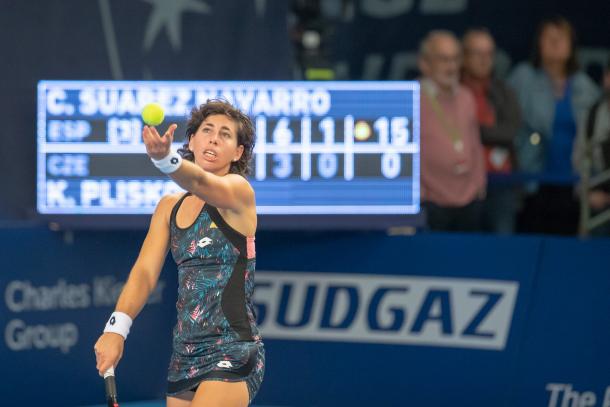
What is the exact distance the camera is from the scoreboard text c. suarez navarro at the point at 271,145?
8.40 metres

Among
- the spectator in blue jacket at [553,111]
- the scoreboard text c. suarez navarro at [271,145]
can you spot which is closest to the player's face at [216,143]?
the scoreboard text c. suarez navarro at [271,145]

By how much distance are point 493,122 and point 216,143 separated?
15.8 ft

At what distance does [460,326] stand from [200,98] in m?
2.27

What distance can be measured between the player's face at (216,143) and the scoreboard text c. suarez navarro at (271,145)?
299 centimetres

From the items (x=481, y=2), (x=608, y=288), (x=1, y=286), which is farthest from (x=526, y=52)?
(x=1, y=286)

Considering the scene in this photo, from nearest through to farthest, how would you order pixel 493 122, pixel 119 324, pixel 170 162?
pixel 170 162 < pixel 119 324 < pixel 493 122

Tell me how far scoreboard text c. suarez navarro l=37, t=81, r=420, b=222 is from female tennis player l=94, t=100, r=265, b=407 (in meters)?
3.00

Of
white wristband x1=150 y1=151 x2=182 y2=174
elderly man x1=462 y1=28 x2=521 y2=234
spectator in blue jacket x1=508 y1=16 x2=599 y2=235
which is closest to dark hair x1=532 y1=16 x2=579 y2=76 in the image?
spectator in blue jacket x1=508 y1=16 x2=599 y2=235

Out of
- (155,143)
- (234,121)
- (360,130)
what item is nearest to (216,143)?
(234,121)

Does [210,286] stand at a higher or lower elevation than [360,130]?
lower

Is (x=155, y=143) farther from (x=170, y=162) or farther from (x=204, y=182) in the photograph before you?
(x=204, y=182)

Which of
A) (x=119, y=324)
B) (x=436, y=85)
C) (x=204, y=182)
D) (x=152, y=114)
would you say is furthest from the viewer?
(x=436, y=85)

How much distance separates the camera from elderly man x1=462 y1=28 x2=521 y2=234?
970 cm

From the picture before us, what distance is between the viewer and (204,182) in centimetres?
497
